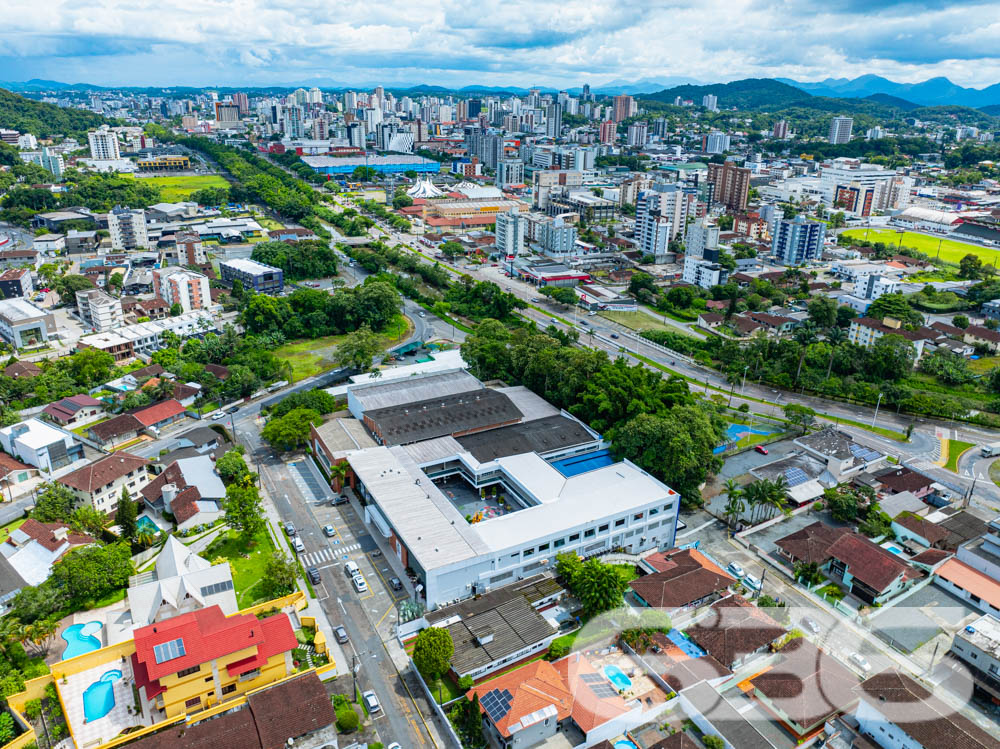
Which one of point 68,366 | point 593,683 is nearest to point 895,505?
point 593,683

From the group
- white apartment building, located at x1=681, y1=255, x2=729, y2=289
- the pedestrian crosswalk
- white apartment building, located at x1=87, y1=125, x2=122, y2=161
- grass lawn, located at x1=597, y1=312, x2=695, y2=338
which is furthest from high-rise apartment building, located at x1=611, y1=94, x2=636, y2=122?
the pedestrian crosswalk

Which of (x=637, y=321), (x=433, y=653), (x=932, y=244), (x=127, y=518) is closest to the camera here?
(x=433, y=653)

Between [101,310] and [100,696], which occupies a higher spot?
[101,310]

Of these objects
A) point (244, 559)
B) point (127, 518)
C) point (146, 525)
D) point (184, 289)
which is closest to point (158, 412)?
point (146, 525)

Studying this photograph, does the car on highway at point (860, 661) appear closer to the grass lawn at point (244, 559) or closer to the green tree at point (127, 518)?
the grass lawn at point (244, 559)

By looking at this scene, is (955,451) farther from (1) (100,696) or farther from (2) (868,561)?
(1) (100,696)

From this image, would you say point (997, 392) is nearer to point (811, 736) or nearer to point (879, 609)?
point (879, 609)
